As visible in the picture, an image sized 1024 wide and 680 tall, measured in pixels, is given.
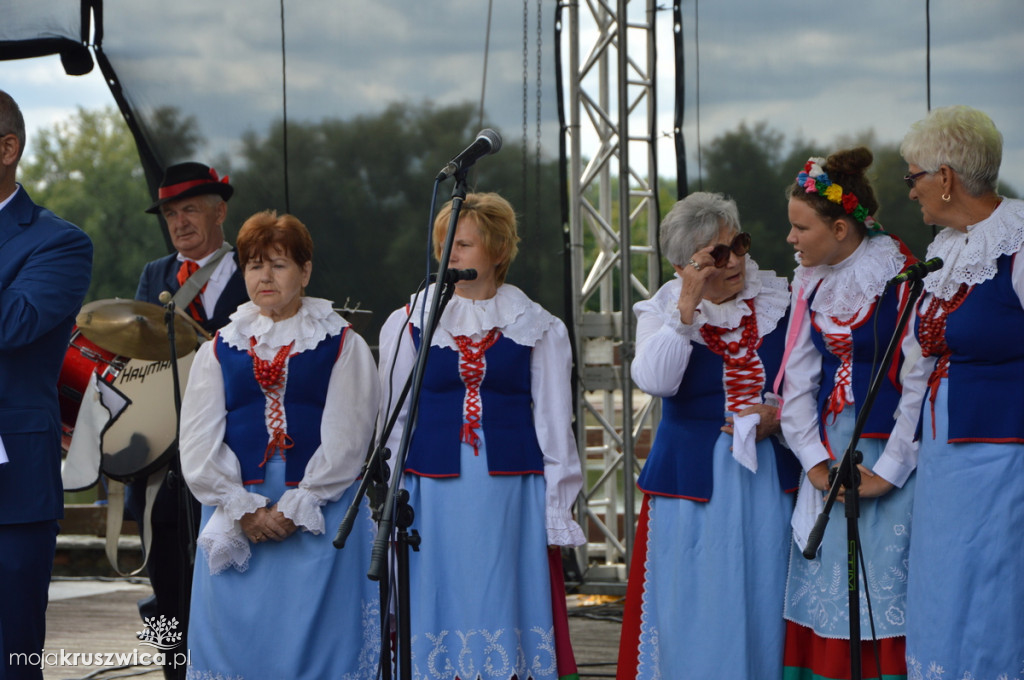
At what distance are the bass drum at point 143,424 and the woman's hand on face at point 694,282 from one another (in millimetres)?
1973

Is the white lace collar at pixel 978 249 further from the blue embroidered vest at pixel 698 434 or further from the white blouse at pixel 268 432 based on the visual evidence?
the white blouse at pixel 268 432

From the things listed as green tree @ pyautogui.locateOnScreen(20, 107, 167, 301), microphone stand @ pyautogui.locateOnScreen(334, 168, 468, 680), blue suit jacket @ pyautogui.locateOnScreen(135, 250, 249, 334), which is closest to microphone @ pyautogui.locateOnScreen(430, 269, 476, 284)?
microphone stand @ pyautogui.locateOnScreen(334, 168, 468, 680)

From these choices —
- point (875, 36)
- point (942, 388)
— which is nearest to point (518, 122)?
point (875, 36)

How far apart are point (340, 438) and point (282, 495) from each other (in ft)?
0.82

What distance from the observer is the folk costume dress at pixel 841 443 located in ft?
9.83

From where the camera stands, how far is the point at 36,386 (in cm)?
284

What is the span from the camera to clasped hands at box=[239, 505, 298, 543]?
10.8 feet

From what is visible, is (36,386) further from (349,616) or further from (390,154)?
(390,154)

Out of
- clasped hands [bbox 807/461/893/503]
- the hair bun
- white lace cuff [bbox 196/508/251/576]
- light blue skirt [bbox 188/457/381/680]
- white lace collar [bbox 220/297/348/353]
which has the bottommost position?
light blue skirt [bbox 188/457/381/680]

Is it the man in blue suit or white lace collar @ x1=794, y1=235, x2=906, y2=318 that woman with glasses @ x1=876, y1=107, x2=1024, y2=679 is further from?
the man in blue suit

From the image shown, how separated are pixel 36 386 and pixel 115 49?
10.8 feet

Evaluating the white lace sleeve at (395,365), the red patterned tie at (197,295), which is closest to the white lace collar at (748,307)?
the white lace sleeve at (395,365)

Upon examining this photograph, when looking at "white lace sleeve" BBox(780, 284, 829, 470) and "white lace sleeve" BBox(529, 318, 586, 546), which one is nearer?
"white lace sleeve" BBox(780, 284, 829, 470)

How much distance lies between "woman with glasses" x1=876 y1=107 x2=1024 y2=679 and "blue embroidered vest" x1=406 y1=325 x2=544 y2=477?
3.72ft
